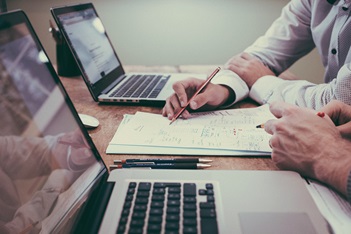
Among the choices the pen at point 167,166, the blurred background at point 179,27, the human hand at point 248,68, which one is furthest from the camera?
the blurred background at point 179,27

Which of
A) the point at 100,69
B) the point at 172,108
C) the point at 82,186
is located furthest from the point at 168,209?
the point at 100,69

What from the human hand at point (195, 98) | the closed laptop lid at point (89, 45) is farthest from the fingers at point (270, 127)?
the closed laptop lid at point (89, 45)

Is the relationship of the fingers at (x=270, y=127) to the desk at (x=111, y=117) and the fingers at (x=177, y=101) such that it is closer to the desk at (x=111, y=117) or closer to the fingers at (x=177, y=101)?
the desk at (x=111, y=117)

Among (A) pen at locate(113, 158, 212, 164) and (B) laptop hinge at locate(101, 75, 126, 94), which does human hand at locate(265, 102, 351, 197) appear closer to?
(A) pen at locate(113, 158, 212, 164)

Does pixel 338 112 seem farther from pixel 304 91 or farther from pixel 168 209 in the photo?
pixel 168 209

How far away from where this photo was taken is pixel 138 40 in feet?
7.23

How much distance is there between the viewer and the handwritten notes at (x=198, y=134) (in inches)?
27.8

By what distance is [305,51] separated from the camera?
4.52 ft

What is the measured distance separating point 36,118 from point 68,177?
97 millimetres

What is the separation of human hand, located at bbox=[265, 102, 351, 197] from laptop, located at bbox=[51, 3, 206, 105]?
39cm

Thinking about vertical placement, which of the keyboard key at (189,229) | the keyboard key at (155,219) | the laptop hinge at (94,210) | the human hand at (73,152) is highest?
the human hand at (73,152)

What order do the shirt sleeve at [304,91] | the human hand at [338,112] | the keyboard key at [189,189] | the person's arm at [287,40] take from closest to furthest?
the keyboard key at [189,189], the human hand at [338,112], the shirt sleeve at [304,91], the person's arm at [287,40]

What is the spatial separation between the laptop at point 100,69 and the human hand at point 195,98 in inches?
2.9

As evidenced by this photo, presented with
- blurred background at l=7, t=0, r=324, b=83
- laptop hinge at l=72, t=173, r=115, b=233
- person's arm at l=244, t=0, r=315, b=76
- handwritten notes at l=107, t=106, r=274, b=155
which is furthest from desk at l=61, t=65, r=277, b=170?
blurred background at l=7, t=0, r=324, b=83
